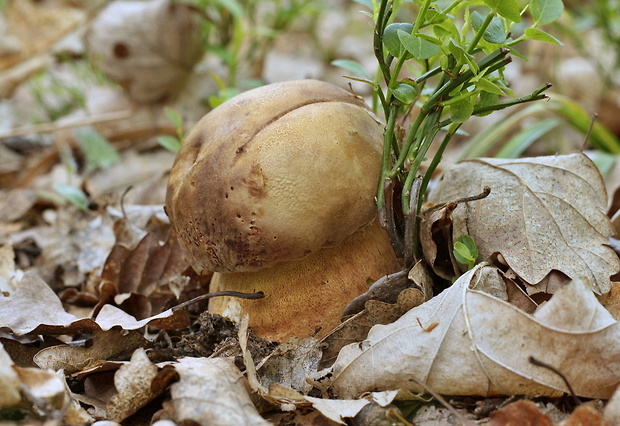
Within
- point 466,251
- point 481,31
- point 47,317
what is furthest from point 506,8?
point 47,317

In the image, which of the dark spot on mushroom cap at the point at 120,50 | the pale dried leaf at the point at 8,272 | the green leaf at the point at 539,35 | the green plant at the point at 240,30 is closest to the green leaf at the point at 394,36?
the green leaf at the point at 539,35

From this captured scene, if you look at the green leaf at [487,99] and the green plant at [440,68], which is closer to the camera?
the green plant at [440,68]

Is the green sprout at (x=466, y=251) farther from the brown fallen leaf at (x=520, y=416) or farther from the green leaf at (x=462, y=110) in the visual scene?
the brown fallen leaf at (x=520, y=416)

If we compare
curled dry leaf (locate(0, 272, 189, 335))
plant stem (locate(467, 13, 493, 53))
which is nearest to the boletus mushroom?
curled dry leaf (locate(0, 272, 189, 335))

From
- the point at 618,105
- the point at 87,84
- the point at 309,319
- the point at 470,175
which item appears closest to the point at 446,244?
the point at 470,175

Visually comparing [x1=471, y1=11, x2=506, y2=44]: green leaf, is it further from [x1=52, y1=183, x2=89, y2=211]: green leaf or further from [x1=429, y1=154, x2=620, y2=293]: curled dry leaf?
[x1=52, y1=183, x2=89, y2=211]: green leaf

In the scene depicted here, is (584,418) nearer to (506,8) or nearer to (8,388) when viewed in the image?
(506,8)
